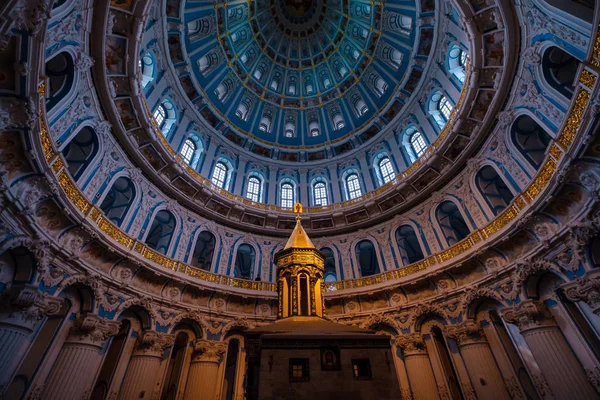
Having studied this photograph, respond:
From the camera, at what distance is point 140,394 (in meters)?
12.1

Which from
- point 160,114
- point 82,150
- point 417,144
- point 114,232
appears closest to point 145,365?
point 114,232

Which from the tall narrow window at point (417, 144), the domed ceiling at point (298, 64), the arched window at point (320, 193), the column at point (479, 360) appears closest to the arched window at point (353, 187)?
the arched window at point (320, 193)

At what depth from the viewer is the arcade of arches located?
27.7ft

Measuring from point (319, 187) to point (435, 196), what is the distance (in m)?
9.75

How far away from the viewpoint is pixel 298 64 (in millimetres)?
31453

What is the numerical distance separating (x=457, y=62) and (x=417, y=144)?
18.3 feet

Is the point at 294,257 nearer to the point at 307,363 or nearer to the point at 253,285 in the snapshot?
the point at 307,363

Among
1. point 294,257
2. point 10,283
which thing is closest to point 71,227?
point 10,283

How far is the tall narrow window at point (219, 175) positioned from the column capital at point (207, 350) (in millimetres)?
10524

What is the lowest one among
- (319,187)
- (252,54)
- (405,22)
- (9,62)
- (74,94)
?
(9,62)

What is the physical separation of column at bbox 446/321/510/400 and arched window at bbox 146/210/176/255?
16160 mm

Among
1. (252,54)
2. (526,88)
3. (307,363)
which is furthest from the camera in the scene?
(252,54)

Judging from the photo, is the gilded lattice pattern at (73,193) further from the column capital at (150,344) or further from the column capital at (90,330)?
the column capital at (150,344)

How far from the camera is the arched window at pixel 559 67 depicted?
10.6 meters
